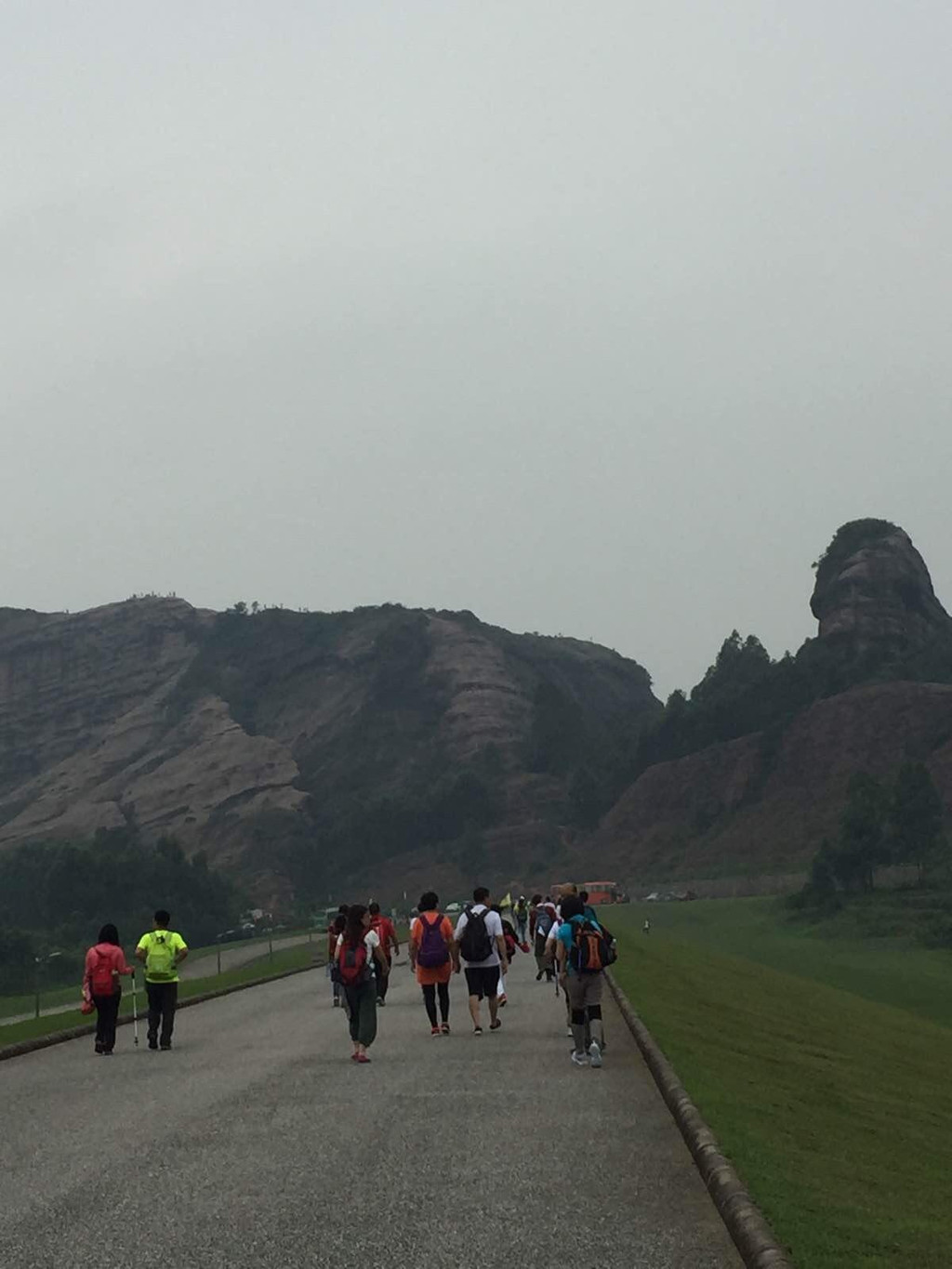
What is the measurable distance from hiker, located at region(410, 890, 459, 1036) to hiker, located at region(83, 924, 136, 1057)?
4.20m

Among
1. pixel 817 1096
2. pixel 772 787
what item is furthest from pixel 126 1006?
pixel 772 787

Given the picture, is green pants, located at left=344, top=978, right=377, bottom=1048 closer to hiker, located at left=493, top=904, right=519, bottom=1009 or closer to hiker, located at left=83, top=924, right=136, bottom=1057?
hiker, located at left=493, top=904, right=519, bottom=1009

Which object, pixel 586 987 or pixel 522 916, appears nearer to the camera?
pixel 586 987

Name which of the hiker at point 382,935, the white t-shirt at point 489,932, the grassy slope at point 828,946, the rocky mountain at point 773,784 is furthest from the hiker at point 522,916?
the rocky mountain at point 773,784

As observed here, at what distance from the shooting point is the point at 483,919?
23062mm

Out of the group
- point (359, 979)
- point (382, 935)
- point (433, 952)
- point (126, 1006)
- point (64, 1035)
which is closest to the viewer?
point (359, 979)

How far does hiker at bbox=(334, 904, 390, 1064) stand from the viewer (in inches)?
786

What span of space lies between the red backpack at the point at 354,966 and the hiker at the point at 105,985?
11.9 ft

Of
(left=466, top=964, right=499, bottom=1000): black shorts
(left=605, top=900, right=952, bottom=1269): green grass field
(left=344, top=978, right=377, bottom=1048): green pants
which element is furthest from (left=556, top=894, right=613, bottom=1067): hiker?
(left=466, top=964, right=499, bottom=1000): black shorts

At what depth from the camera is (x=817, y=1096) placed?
61.9 feet

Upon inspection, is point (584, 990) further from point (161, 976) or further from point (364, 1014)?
point (161, 976)

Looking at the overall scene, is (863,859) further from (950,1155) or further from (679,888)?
(950,1155)

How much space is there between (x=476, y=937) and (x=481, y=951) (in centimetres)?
23

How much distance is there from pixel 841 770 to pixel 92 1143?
16347 centimetres
